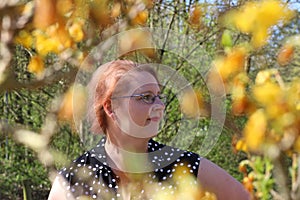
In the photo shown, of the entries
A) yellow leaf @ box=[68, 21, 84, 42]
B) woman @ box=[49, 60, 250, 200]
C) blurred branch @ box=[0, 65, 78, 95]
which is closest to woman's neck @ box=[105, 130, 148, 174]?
woman @ box=[49, 60, 250, 200]

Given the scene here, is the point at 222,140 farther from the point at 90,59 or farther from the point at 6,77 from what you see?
the point at 6,77

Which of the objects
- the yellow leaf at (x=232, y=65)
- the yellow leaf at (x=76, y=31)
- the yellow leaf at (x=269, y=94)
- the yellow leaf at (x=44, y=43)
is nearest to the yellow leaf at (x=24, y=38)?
the yellow leaf at (x=44, y=43)

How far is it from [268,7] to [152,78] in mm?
A: 306

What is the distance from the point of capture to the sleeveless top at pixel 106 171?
1.61 meters

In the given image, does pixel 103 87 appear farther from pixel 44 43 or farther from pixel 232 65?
pixel 44 43

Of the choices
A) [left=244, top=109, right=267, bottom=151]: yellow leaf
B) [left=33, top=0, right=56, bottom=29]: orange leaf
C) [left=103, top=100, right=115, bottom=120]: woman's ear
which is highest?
[left=33, top=0, right=56, bottom=29]: orange leaf

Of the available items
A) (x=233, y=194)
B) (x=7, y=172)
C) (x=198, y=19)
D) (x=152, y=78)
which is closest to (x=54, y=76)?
(x=152, y=78)

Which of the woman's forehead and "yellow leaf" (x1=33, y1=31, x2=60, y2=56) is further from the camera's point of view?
"yellow leaf" (x1=33, y1=31, x2=60, y2=56)

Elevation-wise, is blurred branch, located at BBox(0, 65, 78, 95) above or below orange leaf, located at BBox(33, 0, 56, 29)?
below

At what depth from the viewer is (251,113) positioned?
129 centimetres

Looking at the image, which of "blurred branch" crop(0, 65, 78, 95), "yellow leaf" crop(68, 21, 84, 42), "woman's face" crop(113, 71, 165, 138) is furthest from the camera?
"yellow leaf" crop(68, 21, 84, 42)

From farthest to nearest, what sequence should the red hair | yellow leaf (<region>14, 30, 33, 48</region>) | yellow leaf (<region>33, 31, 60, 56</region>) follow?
yellow leaf (<region>33, 31, 60, 56</region>) → yellow leaf (<region>14, 30, 33, 48</region>) → the red hair

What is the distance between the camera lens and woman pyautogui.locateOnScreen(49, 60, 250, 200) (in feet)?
4.65

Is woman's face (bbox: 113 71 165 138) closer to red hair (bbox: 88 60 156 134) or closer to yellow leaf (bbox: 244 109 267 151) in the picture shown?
red hair (bbox: 88 60 156 134)
